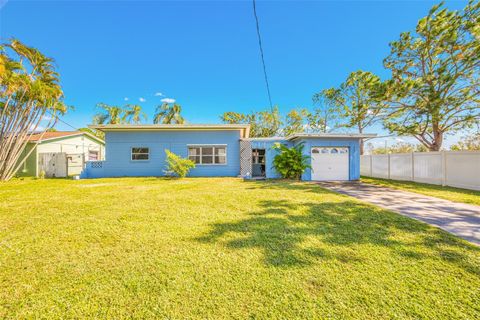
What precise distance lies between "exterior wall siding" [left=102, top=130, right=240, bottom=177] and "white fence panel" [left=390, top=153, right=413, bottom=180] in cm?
982

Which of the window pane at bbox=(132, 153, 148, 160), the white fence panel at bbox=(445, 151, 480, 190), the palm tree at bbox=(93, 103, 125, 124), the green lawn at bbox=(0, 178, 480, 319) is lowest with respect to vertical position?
the green lawn at bbox=(0, 178, 480, 319)

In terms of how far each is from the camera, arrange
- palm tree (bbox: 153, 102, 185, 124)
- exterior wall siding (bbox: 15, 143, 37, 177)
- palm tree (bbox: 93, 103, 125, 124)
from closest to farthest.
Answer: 1. exterior wall siding (bbox: 15, 143, 37, 177)
2. palm tree (bbox: 93, 103, 125, 124)
3. palm tree (bbox: 153, 102, 185, 124)

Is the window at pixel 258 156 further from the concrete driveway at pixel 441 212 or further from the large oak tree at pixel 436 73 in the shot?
the large oak tree at pixel 436 73

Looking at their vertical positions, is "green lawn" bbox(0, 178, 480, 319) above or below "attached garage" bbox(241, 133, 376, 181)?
below

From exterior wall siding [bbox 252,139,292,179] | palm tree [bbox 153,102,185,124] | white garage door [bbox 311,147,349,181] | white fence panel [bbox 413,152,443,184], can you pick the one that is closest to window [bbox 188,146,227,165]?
exterior wall siding [bbox 252,139,292,179]

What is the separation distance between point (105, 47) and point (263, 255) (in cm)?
1607

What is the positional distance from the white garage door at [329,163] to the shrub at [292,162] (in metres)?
0.71

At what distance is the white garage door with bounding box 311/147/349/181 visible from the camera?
1085cm

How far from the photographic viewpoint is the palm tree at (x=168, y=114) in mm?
24312

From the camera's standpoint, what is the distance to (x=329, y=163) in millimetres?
10906

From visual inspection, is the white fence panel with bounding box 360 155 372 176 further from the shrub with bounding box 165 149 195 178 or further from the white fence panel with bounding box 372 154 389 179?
the shrub with bounding box 165 149 195 178

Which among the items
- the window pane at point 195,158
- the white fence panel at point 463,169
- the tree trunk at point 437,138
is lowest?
the white fence panel at point 463,169

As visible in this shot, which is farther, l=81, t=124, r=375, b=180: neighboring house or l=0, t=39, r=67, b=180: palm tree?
l=81, t=124, r=375, b=180: neighboring house

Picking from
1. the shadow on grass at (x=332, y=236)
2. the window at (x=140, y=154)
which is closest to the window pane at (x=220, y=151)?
the window at (x=140, y=154)
